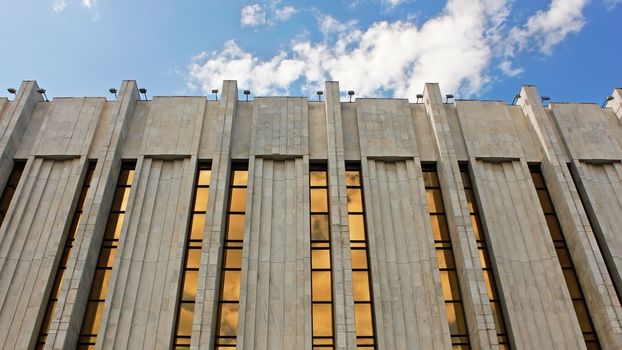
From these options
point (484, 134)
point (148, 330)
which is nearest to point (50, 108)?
point (148, 330)

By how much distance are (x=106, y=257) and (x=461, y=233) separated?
20.5 metres

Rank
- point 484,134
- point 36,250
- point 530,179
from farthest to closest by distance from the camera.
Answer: point 484,134
point 530,179
point 36,250

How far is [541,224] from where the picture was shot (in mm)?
32219

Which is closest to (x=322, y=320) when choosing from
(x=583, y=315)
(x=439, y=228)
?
(x=439, y=228)

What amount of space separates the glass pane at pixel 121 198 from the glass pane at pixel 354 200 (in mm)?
13786

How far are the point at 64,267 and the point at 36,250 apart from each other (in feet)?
6.10

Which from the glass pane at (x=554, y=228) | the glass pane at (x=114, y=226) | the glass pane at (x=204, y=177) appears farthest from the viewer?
the glass pane at (x=204, y=177)

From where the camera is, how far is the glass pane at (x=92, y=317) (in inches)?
1141

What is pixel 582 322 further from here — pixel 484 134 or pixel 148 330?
pixel 148 330

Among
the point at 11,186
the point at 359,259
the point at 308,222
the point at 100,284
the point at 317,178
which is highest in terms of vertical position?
the point at 317,178

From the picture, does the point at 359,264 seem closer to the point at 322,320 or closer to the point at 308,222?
the point at 308,222

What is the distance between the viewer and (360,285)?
30.7 meters

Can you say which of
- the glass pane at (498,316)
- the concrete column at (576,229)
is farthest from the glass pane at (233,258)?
the concrete column at (576,229)

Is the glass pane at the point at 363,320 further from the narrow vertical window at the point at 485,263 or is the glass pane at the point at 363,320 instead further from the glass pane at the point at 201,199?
the glass pane at the point at 201,199
